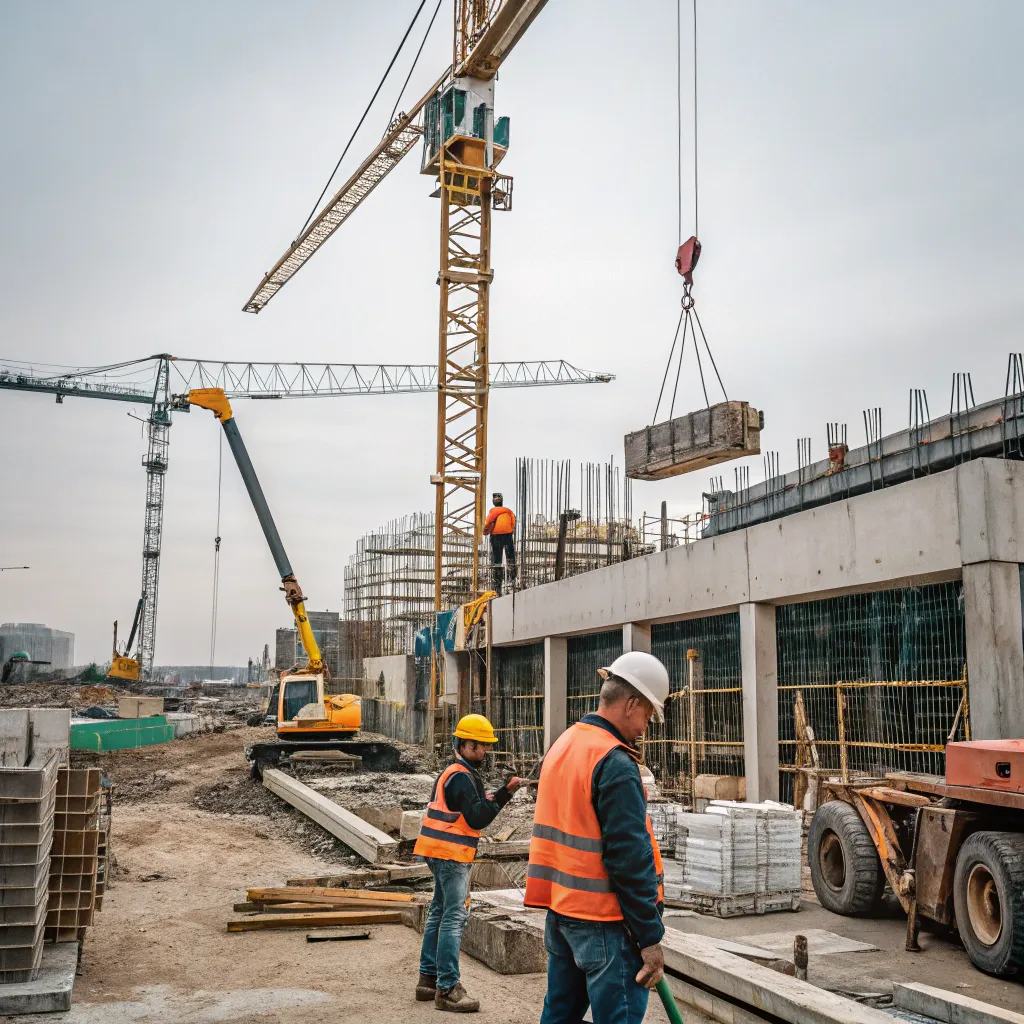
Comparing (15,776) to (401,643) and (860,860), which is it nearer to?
(860,860)

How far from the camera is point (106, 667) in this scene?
64062mm

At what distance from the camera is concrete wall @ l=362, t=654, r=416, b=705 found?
2920 cm

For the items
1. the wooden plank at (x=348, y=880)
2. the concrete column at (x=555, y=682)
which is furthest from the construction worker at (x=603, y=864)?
the concrete column at (x=555, y=682)

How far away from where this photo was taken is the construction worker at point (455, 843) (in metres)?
6.24

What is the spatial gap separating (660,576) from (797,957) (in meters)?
9.58

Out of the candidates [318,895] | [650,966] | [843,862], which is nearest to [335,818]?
[318,895]

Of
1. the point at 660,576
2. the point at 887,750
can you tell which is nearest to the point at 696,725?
the point at 660,576

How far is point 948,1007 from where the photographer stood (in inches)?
231

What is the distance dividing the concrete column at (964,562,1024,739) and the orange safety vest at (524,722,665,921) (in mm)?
7494

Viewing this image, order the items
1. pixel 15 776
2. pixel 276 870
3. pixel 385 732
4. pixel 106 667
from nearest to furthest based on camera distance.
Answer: pixel 15 776, pixel 276 870, pixel 385 732, pixel 106 667

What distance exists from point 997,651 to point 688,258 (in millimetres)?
6000

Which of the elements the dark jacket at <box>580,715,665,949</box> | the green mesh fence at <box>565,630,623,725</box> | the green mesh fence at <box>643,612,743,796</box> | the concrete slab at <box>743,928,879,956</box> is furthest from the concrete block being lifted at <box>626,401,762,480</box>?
the dark jacket at <box>580,715,665,949</box>

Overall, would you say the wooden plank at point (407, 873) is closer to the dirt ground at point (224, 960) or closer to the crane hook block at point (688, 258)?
the dirt ground at point (224, 960)

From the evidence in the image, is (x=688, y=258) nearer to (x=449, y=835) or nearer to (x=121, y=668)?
(x=449, y=835)
